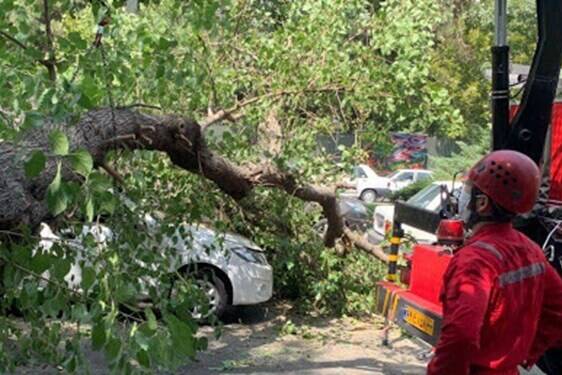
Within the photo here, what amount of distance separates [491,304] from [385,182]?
30464mm

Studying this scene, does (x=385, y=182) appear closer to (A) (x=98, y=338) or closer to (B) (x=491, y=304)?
(A) (x=98, y=338)

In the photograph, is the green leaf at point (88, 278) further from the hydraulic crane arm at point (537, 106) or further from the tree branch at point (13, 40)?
the hydraulic crane arm at point (537, 106)

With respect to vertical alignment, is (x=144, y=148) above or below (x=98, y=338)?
above

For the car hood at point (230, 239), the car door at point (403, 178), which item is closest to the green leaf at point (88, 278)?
the car hood at point (230, 239)

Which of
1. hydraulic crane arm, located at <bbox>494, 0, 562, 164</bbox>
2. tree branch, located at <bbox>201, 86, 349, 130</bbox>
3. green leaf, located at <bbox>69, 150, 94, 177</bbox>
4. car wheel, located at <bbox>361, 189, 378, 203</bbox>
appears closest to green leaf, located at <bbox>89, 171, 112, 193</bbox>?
green leaf, located at <bbox>69, 150, 94, 177</bbox>

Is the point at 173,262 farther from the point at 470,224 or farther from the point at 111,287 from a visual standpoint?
the point at 470,224

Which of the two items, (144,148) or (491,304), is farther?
(144,148)

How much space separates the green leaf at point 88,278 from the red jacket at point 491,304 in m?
1.39

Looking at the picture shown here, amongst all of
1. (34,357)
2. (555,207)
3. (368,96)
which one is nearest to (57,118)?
(34,357)

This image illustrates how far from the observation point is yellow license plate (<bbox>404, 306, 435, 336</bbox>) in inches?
204

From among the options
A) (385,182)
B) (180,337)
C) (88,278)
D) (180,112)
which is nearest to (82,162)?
(88,278)

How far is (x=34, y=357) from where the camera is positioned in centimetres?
474

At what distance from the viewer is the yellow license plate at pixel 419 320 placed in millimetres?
5184

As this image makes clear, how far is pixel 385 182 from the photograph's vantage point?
32906 millimetres
